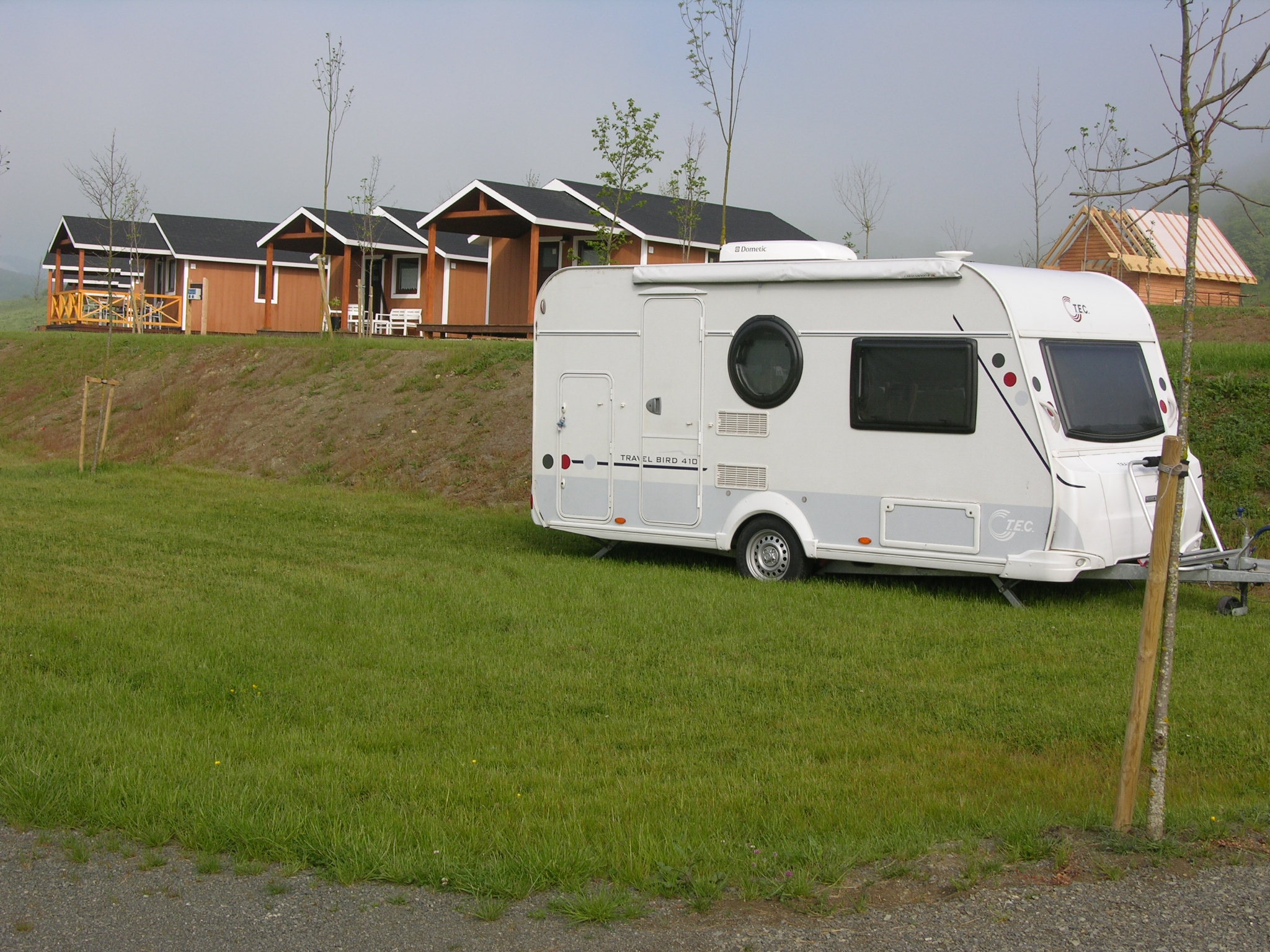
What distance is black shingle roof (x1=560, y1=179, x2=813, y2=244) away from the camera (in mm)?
30812

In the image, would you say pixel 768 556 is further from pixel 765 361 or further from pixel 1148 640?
pixel 1148 640

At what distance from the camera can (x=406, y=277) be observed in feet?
130

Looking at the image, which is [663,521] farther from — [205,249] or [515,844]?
[205,249]

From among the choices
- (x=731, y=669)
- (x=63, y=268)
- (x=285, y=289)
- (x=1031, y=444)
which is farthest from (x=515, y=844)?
(x=63, y=268)

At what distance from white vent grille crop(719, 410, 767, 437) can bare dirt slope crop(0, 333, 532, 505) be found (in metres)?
6.52

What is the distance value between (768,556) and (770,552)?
Answer: 40 mm

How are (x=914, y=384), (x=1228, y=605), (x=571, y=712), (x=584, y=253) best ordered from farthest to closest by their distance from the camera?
(x=584, y=253) → (x=914, y=384) → (x=1228, y=605) → (x=571, y=712)

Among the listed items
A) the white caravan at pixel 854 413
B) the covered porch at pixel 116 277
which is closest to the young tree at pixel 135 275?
the covered porch at pixel 116 277

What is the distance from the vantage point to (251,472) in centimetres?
2086

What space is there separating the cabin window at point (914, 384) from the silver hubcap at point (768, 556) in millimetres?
1295

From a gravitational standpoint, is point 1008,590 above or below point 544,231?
below

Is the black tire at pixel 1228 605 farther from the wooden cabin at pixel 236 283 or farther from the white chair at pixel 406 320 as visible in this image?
the wooden cabin at pixel 236 283

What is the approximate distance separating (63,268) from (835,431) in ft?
162

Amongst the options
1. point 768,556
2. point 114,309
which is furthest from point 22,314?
point 768,556
